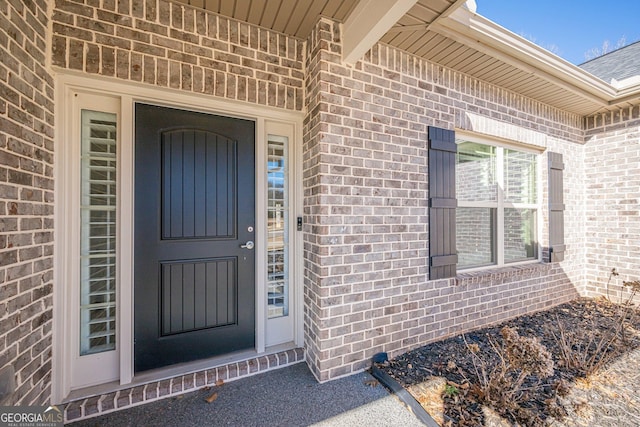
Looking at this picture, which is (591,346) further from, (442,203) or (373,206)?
(373,206)

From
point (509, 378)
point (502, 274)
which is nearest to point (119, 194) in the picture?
point (509, 378)

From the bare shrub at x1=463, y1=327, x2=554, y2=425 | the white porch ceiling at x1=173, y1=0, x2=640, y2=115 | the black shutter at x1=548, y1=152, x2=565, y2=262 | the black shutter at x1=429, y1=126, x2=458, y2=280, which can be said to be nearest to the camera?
the bare shrub at x1=463, y1=327, x2=554, y2=425

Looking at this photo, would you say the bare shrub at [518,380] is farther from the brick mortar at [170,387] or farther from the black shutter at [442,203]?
the brick mortar at [170,387]

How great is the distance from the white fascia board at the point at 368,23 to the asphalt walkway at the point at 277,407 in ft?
8.49

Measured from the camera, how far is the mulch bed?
1.66 meters

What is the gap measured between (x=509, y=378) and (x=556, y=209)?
2.81 m

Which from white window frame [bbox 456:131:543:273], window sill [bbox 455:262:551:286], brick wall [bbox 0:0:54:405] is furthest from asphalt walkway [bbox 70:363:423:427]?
white window frame [bbox 456:131:543:273]

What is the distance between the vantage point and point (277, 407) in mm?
1776

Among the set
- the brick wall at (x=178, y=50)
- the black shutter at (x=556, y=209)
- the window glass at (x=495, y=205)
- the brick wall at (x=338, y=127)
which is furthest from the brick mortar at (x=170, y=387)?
the black shutter at (x=556, y=209)

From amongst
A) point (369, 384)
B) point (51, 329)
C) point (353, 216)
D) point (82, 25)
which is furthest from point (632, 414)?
point (82, 25)

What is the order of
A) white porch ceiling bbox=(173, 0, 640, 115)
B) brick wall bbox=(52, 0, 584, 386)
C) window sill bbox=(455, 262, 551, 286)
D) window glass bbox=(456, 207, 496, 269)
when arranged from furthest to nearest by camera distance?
window glass bbox=(456, 207, 496, 269), window sill bbox=(455, 262, 551, 286), white porch ceiling bbox=(173, 0, 640, 115), brick wall bbox=(52, 0, 584, 386)

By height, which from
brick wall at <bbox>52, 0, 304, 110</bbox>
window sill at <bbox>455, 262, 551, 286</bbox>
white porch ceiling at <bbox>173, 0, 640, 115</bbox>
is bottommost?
window sill at <bbox>455, 262, 551, 286</bbox>

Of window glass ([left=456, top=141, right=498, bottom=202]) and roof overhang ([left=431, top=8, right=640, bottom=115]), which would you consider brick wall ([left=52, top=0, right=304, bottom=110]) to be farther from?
window glass ([left=456, top=141, right=498, bottom=202])

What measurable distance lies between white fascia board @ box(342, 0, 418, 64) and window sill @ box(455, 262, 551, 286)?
2.36m
